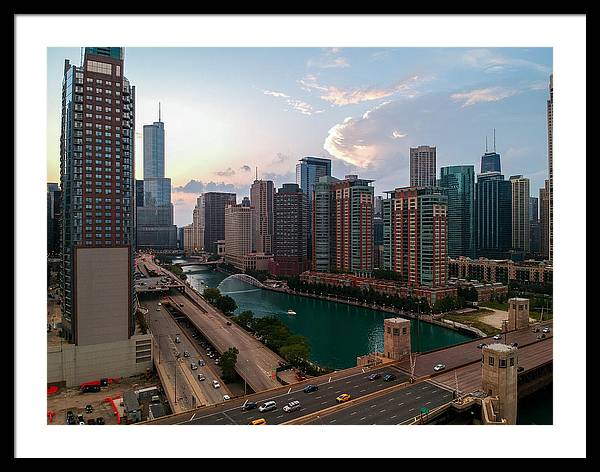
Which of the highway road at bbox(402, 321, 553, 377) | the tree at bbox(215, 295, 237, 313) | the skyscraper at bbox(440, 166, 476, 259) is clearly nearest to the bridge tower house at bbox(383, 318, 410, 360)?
the highway road at bbox(402, 321, 553, 377)

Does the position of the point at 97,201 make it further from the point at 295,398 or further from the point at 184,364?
the point at 295,398

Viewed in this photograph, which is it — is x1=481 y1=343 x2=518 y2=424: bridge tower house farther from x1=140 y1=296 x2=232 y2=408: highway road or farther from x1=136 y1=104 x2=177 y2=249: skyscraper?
x1=136 y1=104 x2=177 y2=249: skyscraper

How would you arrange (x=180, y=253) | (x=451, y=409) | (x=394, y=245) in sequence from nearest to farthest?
(x=451, y=409)
(x=394, y=245)
(x=180, y=253)

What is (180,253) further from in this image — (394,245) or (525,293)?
(525,293)

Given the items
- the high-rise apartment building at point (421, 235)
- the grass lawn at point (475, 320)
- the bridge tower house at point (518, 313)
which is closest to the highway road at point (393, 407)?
the bridge tower house at point (518, 313)
